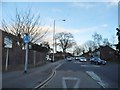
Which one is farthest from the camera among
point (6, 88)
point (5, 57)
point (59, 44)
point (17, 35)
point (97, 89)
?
point (59, 44)

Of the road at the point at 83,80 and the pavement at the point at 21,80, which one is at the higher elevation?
the pavement at the point at 21,80

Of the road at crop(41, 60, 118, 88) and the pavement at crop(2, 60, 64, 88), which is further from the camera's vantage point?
the road at crop(41, 60, 118, 88)

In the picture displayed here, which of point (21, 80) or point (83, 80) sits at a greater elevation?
point (21, 80)

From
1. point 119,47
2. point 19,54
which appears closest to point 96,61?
point 119,47

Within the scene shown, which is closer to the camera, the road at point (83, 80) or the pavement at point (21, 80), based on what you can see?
the pavement at point (21, 80)

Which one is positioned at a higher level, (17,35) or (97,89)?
(17,35)

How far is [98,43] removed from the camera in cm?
12094

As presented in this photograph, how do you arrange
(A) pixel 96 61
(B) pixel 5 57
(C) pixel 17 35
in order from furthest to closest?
(A) pixel 96 61 → (C) pixel 17 35 → (B) pixel 5 57

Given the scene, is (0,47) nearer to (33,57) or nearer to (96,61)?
(33,57)

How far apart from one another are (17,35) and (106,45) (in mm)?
83504

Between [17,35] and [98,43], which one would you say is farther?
[98,43]

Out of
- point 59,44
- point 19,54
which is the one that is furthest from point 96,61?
point 59,44

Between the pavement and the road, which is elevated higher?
the pavement

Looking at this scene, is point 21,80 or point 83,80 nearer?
point 21,80
